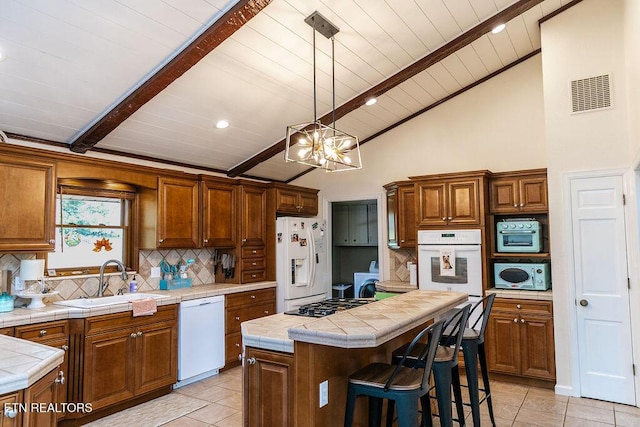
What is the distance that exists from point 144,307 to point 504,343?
3.55 metres

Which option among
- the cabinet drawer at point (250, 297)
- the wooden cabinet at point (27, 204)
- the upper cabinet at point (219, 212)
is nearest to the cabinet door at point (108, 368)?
the wooden cabinet at point (27, 204)

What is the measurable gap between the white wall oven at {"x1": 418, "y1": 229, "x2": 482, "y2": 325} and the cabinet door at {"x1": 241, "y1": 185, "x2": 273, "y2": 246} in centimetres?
202

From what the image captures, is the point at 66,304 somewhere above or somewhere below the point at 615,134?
below

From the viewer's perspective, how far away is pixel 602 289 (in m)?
3.77

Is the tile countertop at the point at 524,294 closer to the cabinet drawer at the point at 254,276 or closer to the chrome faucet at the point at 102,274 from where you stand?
the cabinet drawer at the point at 254,276

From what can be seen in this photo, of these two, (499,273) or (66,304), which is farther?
(499,273)

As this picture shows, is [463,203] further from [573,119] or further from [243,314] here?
[243,314]

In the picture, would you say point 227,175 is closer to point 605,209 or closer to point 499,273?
point 499,273

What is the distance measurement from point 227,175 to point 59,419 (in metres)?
3.24

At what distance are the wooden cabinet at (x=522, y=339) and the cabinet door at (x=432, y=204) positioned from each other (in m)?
1.08

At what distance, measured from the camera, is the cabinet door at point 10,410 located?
5.54ft

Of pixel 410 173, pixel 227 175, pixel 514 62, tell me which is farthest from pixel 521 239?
pixel 227 175

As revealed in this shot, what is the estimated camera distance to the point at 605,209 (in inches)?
148

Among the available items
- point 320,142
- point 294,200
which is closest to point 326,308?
point 320,142
